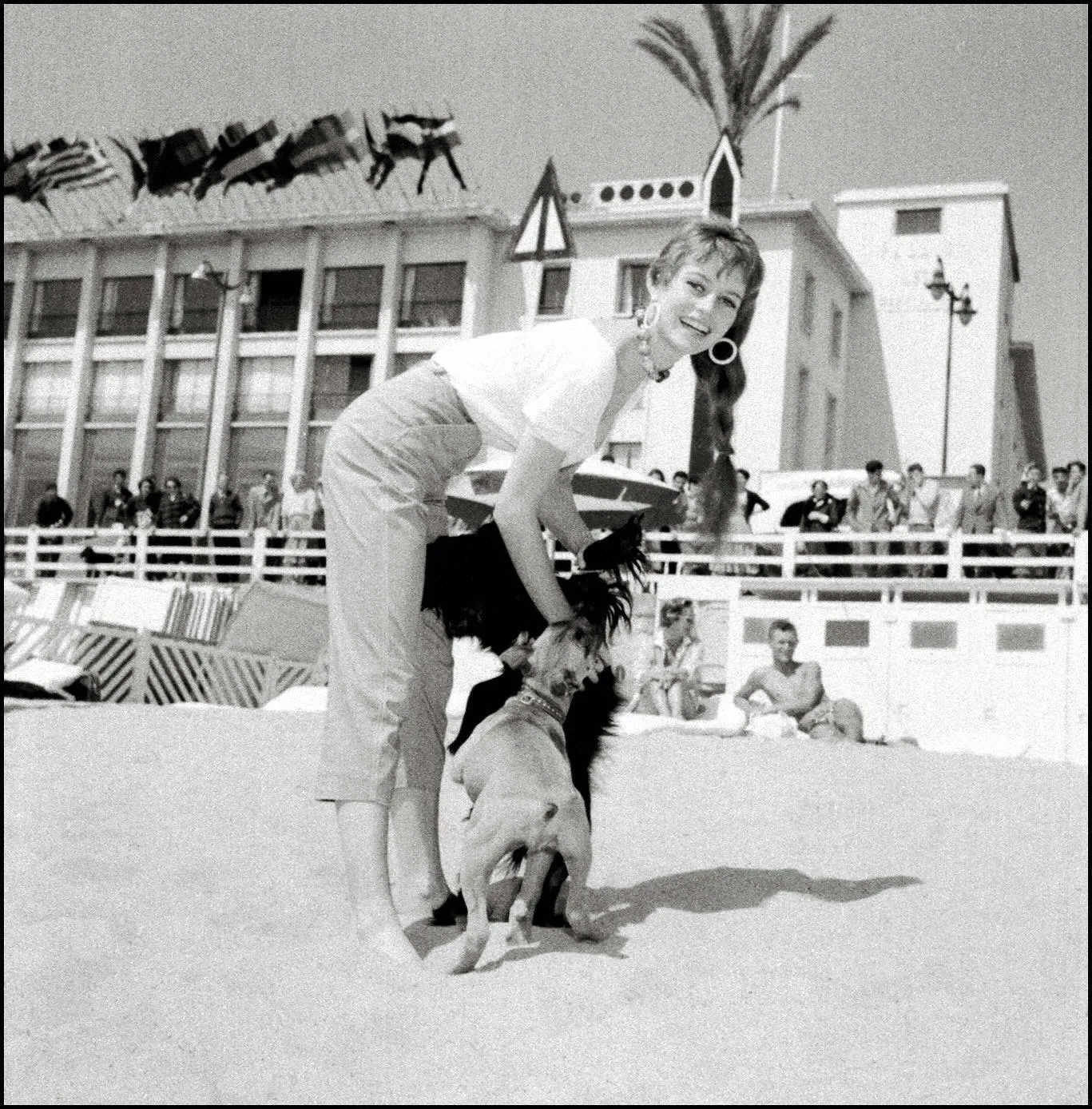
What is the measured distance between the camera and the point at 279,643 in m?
13.0

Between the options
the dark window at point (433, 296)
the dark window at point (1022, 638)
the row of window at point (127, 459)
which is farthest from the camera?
the row of window at point (127, 459)

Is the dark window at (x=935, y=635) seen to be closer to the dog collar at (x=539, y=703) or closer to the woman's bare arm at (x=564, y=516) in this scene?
the woman's bare arm at (x=564, y=516)

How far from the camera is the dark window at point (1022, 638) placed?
12453 mm

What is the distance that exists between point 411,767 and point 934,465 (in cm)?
3050

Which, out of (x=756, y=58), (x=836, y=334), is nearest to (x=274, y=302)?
(x=836, y=334)

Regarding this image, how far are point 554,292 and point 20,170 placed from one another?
1257cm

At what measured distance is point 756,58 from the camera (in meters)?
23.4

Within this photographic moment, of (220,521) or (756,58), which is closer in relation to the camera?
(220,521)

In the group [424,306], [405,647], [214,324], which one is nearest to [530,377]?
[405,647]

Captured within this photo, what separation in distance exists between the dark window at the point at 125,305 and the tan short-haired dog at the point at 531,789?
3447 centimetres

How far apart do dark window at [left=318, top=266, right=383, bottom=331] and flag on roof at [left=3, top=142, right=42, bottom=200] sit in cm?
715

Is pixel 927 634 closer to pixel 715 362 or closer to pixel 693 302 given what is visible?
pixel 715 362

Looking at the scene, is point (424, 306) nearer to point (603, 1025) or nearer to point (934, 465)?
point (934, 465)

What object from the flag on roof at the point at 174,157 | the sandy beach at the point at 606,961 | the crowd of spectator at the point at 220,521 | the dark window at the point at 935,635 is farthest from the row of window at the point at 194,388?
the sandy beach at the point at 606,961
